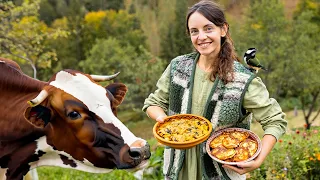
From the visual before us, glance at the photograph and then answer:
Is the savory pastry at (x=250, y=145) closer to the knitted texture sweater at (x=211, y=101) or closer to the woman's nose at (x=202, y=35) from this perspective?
the knitted texture sweater at (x=211, y=101)

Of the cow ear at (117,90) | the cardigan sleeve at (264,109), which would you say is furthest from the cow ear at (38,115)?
the cardigan sleeve at (264,109)

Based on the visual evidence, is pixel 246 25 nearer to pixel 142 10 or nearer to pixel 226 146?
pixel 142 10

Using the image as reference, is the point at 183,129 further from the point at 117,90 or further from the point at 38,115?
the point at 38,115

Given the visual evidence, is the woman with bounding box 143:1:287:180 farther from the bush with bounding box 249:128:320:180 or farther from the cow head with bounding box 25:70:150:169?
the bush with bounding box 249:128:320:180

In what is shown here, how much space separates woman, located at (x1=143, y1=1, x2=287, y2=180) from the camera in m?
2.04

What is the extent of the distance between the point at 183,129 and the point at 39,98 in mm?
746

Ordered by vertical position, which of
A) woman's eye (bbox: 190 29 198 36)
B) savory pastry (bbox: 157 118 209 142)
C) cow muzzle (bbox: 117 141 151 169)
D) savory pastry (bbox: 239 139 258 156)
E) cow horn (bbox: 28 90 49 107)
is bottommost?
savory pastry (bbox: 239 139 258 156)

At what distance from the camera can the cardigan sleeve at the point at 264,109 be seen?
2.02 m

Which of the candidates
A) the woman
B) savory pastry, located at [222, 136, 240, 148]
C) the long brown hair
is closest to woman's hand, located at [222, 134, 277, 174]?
the woman

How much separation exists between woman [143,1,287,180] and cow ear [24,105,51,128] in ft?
2.10

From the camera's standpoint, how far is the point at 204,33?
6.70ft

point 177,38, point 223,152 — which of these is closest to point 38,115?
point 223,152

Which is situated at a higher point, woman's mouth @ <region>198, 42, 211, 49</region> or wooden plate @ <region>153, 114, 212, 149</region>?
woman's mouth @ <region>198, 42, 211, 49</region>

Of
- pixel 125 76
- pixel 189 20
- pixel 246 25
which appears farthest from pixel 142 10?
pixel 189 20
